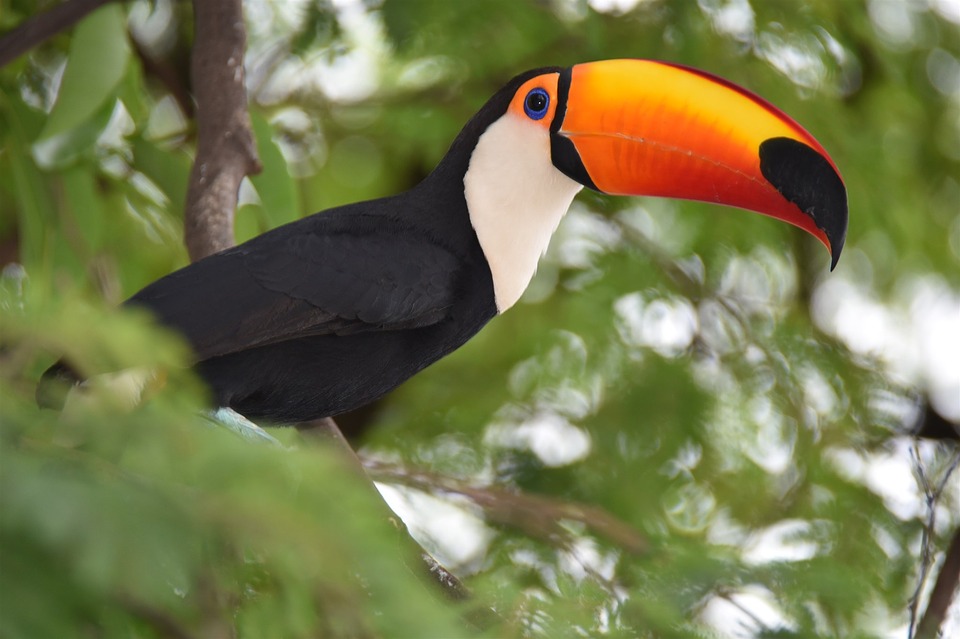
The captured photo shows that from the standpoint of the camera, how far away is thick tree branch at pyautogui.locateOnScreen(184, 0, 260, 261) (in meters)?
2.96

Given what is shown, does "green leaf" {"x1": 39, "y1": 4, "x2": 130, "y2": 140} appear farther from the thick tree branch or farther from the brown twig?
the brown twig

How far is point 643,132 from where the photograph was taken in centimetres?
303

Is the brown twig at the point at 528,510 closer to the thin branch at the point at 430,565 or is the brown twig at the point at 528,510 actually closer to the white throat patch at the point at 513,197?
the thin branch at the point at 430,565

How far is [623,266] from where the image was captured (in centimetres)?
433

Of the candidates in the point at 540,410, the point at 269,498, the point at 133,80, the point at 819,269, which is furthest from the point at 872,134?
the point at 269,498

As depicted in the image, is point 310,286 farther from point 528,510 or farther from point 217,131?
point 528,510

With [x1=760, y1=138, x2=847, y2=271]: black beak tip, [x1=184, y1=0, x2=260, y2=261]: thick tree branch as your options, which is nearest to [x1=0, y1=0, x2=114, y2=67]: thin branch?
[x1=184, y1=0, x2=260, y2=261]: thick tree branch

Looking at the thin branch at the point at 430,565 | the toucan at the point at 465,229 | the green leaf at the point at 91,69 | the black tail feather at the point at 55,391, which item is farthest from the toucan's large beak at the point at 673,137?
the black tail feather at the point at 55,391

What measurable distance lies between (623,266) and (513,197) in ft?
4.52

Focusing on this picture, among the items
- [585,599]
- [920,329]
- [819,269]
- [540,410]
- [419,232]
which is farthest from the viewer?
[819,269]

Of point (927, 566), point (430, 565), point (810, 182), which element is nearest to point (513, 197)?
point (810, 182)

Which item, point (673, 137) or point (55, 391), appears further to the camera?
point (673, 137)

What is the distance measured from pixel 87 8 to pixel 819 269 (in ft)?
9.73

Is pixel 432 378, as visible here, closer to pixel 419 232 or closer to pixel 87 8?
pixel 419 232
